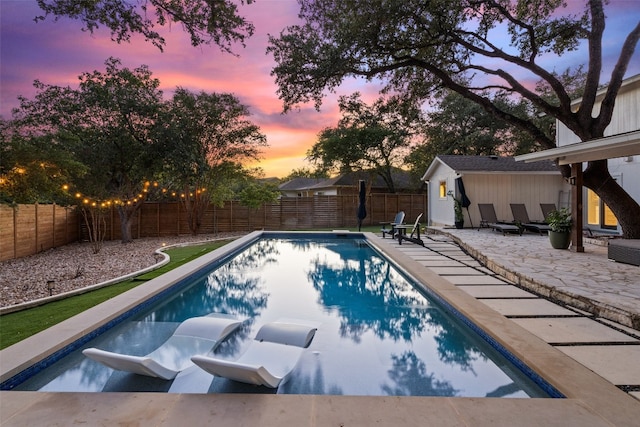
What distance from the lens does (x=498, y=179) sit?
1473 centimetres

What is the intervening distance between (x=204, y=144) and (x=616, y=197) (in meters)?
15.1

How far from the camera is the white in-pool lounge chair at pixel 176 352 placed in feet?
9.93

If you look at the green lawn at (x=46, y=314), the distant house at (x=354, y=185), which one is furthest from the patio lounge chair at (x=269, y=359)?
the distant house at (x=354, y=185)

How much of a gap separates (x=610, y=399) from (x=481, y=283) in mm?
3650

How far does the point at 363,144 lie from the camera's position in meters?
26.3

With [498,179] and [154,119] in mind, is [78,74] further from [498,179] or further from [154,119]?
[498,179]

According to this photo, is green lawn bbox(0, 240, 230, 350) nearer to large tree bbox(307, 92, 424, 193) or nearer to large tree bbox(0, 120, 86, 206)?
large tree bbox(0, 120, 86, 206)

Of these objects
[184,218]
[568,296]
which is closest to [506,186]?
[568,296]

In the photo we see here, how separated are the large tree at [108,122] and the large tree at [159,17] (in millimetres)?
9832

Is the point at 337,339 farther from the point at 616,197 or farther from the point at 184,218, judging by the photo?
the point at 184,218

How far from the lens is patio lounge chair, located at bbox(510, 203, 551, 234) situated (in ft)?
40.1

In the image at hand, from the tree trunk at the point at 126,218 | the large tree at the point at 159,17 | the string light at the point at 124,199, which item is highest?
the large tree at the point at 159,17

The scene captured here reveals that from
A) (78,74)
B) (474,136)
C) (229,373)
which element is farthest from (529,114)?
(229,373)

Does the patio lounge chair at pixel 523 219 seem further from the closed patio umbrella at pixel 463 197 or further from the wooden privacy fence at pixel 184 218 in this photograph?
the wooden privacy fence at pixel 184 218
